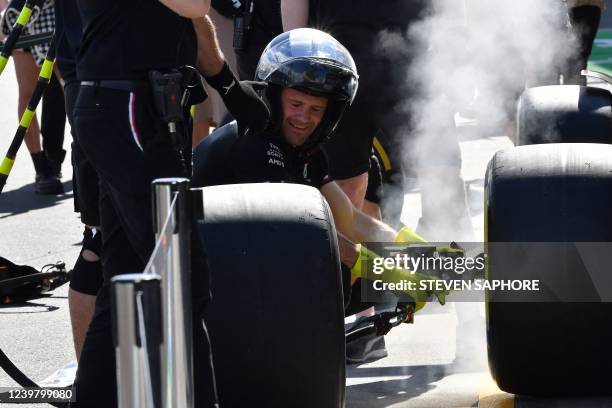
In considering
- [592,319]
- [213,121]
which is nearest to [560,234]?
[592,319]

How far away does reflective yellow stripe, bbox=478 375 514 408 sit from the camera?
3.97 metres

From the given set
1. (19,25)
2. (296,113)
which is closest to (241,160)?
(296,113)

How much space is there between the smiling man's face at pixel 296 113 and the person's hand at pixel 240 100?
464 mm

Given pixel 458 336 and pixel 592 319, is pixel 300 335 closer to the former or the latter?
pixel 592 319

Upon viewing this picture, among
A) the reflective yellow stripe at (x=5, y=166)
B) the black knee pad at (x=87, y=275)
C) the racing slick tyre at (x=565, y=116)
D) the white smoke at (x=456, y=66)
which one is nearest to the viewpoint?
the black knee pad at (x=87, y=275)

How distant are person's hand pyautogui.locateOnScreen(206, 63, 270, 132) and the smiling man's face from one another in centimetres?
46

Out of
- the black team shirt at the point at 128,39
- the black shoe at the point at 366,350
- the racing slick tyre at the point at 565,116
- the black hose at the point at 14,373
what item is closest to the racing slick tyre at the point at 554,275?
the black shoe at the point at 366,350

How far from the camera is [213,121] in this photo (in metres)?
7.27

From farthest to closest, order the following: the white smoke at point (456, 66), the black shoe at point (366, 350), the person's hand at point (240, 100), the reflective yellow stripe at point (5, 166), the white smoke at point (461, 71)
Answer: the white smoke at point (456, 66) → the white smoke at point (461, 71) → the reflective yellow stripe at point (5, 166) → the black shoe at point (366, 350) → the person's hand at point (240, 100)

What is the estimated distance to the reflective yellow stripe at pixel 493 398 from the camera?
156 inches

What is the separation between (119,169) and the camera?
317 centimetres

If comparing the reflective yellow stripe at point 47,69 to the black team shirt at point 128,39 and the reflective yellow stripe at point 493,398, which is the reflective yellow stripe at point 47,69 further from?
the reflective yellow stripe at point 493,398

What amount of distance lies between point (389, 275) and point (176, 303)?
1706 millimetres

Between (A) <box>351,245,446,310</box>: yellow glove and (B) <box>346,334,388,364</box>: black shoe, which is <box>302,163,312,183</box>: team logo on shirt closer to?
(A) <box>351,245,446,310</box>: yellow glove
